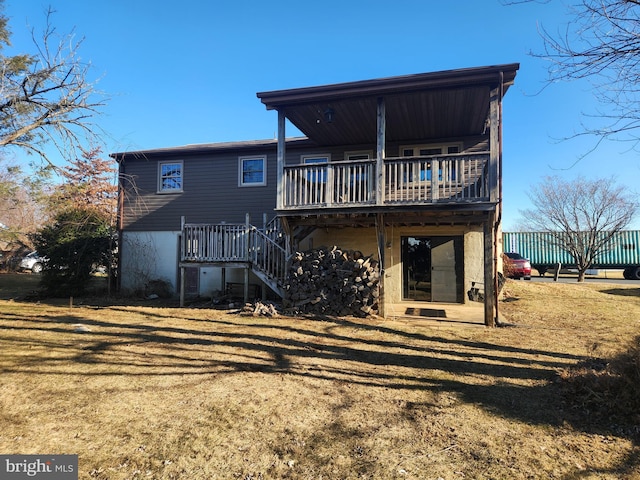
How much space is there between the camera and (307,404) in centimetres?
377

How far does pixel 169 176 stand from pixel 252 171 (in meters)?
3.43

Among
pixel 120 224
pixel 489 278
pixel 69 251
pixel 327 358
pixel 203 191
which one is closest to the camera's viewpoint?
pixel 327 358

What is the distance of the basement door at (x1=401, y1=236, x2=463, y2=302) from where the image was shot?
1089 cm

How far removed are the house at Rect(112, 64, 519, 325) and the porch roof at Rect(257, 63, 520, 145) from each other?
0.10 ft

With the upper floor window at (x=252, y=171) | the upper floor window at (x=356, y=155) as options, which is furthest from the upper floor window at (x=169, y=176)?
the upper floor window at (x=356, y=155)

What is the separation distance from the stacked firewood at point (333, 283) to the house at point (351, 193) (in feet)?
1.33

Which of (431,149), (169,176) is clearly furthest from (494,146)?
(169,176)

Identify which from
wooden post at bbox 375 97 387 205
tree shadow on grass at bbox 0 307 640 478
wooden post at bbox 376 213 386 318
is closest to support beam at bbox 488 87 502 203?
wooden post at bbox 375 97 387 205

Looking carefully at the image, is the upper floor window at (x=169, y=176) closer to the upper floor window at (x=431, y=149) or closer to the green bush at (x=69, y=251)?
the green bush at (x=69, y=251)

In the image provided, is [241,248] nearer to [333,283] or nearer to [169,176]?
[333,283]

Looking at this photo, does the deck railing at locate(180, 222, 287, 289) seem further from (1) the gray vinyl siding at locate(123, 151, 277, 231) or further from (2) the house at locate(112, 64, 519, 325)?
(1) the gray vinyl siding at locate(123, 151, 277, 231)

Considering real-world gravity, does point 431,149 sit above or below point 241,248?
above

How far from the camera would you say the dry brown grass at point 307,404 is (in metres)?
2.73

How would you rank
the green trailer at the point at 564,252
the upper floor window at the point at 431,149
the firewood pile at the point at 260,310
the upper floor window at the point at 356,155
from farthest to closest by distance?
the green trailer at the point at 564,252 → the upper floor window at the point at 356,155 → the upper floor window at the point at 431,149 → the firewood pile at the point at 260,310
